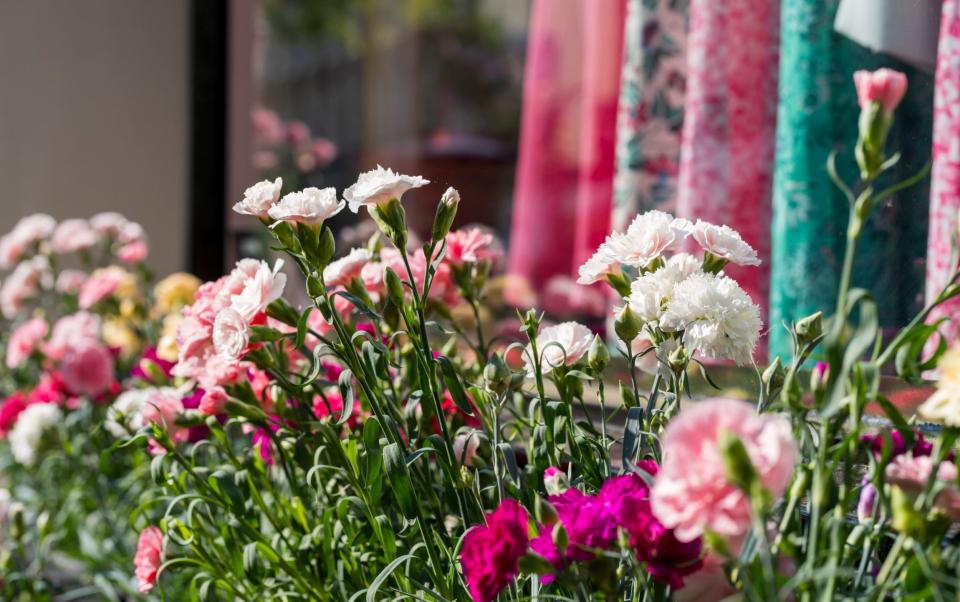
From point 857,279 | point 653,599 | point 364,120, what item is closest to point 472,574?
point 653,599

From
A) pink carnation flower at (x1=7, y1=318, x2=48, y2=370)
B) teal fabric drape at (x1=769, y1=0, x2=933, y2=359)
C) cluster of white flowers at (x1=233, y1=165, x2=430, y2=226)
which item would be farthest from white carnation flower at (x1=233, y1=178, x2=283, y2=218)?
pink carnation flower at (x1=7, y1=318, x2=48, y2=370)

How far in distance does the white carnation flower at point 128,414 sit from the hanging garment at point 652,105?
1.61ft

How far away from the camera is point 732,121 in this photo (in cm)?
86

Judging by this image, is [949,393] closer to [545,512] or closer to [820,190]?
[545,512]

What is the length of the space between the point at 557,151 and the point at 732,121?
0.43 m

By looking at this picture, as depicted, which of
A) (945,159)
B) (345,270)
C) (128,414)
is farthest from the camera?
(128,414)

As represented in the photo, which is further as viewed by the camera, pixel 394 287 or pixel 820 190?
pixel 820 190

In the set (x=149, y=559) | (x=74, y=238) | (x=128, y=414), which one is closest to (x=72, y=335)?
(x=74, y=238)

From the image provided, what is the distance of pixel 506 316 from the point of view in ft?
3.37

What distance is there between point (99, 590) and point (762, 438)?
78 cm

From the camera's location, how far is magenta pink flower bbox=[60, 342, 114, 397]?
1.04 m

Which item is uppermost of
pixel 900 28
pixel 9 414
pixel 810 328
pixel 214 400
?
pixel 900 28

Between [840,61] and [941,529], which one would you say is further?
[840,61]

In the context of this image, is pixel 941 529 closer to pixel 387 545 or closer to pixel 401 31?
pixel 387 545
